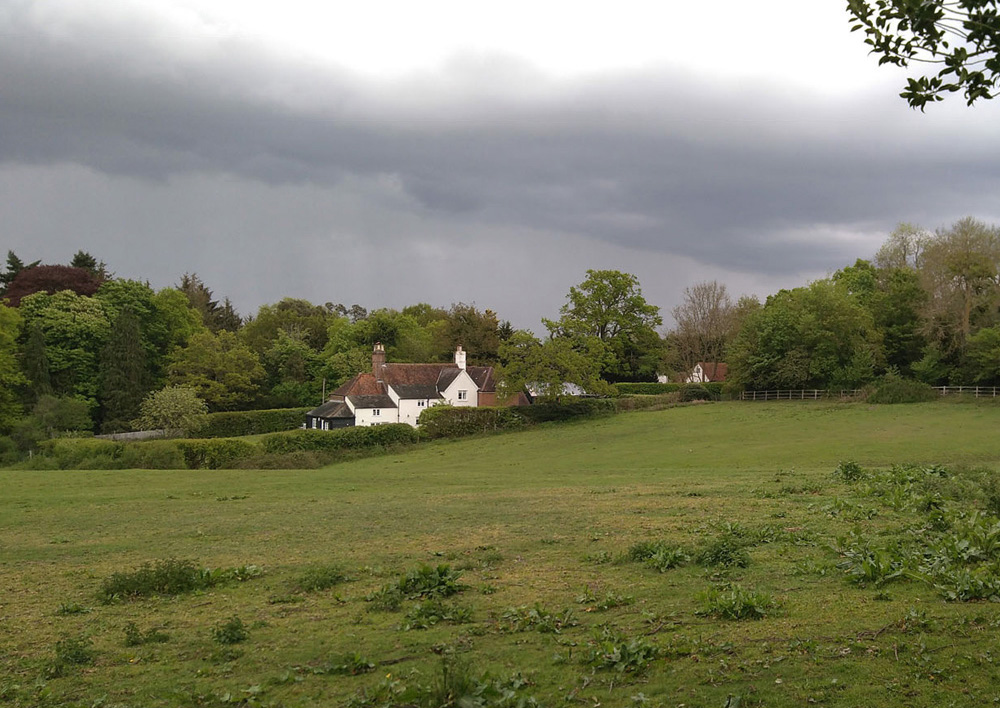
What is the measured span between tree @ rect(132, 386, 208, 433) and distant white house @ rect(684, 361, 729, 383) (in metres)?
60.0

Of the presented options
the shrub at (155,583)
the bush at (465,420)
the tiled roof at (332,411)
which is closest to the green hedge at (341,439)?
the bush at (465,420)

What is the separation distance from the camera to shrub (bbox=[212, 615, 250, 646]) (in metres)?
9.59

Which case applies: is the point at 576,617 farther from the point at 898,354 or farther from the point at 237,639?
the point at 898,354

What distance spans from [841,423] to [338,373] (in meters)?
61.2

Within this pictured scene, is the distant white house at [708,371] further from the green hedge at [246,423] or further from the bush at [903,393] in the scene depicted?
the green hedge at [246,423]

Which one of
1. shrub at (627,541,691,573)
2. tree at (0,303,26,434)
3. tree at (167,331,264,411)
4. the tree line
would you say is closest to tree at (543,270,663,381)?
the tree line

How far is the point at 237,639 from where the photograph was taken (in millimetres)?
9656

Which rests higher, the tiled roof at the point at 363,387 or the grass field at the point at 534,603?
the tiled roof at the point at 363,387

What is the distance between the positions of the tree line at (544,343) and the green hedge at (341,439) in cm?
1278

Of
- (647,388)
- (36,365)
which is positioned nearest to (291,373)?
(36,365)

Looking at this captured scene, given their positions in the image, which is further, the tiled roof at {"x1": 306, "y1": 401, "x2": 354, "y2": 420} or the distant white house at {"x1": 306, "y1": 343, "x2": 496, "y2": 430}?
the distant white house at {"x1": 306, "y1": 343, "x2": 496, "y2": 430}

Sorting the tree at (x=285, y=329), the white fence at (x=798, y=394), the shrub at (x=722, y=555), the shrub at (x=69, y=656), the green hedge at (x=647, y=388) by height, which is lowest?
the shrub at (x=69, y=656)

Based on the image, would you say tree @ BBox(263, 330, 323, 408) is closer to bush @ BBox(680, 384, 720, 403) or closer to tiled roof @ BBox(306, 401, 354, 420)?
tiled roof @ BBox(306, 401, 354, 420)

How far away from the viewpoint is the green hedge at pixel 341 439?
55469 millimetres
